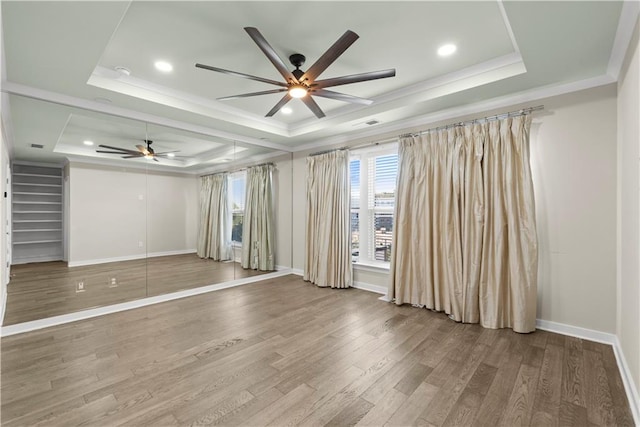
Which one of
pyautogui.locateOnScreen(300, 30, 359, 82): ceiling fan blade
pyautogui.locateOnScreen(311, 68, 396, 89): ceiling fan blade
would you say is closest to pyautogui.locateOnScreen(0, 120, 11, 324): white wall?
pyautogui.locateOnScreen(300, 30, 359, 82): ceiling fan blade

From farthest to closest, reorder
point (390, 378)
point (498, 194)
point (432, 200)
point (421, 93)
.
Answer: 1. point (432, 200)
2. point (421, 93)
3. point (498, 194)
4. point (390, 378)

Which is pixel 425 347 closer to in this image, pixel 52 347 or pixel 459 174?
pixel 459 174

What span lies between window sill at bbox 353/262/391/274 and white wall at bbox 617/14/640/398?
2467 millimetres

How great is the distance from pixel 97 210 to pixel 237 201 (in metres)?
2.01

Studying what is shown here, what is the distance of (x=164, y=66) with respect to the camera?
2877 mm

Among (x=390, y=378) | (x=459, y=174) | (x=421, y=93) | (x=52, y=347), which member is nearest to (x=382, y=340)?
(x=390, y=378)

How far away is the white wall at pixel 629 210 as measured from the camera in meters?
1.85

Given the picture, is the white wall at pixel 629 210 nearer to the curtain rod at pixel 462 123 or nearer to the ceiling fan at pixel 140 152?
the curtain rod at pixel 462 123

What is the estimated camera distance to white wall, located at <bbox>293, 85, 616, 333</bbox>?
105 inches

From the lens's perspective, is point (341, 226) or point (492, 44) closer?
point (492, 44)

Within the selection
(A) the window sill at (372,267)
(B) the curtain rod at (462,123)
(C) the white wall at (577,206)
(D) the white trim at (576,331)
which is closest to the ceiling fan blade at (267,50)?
(B) the curtain rod at (462,123)

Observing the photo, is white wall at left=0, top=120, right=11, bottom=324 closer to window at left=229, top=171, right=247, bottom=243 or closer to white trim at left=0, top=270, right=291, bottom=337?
white trim at left=0, top=270, right=291, bottom=337

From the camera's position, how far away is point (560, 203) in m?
2.90

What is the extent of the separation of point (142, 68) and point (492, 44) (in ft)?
11.2
